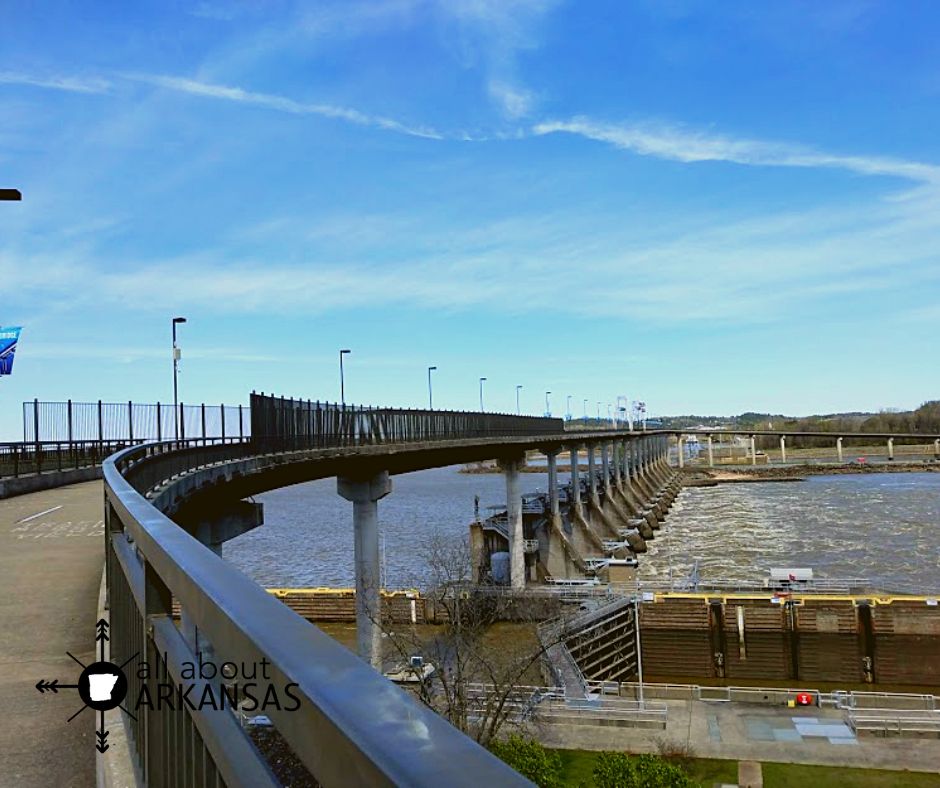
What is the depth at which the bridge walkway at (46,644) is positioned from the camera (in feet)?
15.7

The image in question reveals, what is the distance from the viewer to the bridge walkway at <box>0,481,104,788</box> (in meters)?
4.79

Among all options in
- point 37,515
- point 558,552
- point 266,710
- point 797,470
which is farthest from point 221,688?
point 797,470

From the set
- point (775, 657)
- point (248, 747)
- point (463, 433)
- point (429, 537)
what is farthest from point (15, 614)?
point (429, 537)

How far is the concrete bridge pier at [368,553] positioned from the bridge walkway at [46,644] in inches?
744

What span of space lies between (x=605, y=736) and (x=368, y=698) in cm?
3179

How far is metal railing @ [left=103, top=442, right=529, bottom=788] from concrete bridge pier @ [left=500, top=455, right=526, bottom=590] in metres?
51.9

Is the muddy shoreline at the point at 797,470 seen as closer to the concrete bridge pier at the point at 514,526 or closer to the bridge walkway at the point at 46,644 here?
the concrete bridge pier at the point at 514,526

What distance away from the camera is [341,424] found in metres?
33.2

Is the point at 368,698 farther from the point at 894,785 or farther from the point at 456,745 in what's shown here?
the point at 894,785

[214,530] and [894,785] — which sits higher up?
[214,530]

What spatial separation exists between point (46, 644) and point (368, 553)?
28090 mm

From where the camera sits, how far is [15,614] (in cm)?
852

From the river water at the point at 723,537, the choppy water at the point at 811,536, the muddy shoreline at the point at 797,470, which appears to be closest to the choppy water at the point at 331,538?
the river water at the point at 723,537

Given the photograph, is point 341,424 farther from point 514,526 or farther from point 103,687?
point 103,687
